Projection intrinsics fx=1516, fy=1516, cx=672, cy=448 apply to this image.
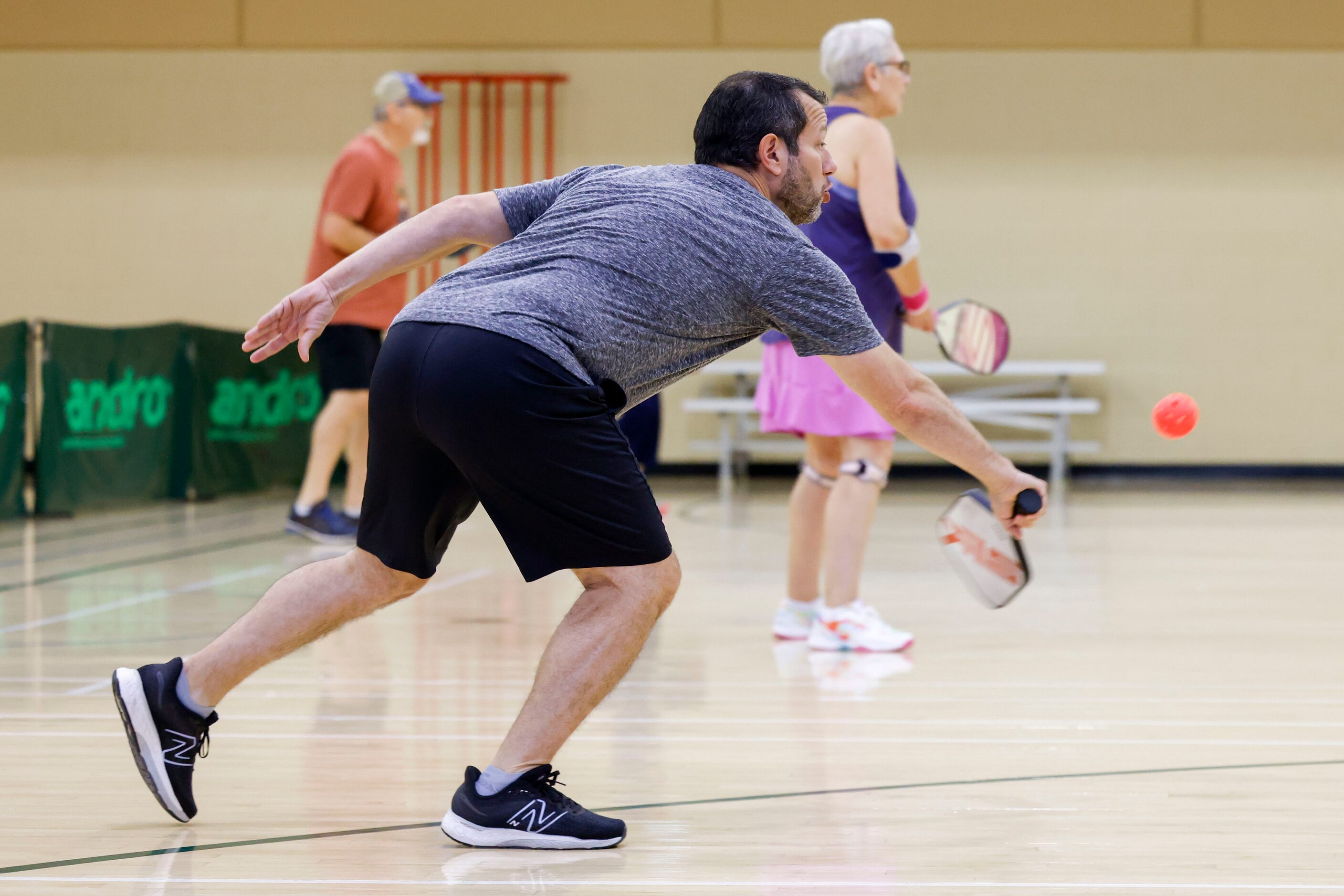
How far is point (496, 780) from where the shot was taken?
2.37 meters

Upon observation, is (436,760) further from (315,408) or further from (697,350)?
(315,408)

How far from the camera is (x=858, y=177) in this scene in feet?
13.6

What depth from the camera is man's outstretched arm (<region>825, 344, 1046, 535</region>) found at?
2381mm

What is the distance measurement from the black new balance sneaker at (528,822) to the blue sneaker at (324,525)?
441cm

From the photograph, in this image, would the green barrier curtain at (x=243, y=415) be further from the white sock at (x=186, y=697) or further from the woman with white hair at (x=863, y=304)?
the white sock at (x=186, y=697)

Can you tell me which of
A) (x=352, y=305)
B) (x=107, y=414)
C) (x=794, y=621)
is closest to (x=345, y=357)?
(x=352, y=305)

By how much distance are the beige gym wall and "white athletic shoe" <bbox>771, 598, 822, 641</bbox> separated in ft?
23.1

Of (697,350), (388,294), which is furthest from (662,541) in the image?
(388,294)

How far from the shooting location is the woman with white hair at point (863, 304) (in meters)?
4.14

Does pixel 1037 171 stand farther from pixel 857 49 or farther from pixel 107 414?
pixel 857 49

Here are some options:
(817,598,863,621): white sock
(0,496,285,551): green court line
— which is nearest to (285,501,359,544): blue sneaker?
(0,496,285,551): green court line

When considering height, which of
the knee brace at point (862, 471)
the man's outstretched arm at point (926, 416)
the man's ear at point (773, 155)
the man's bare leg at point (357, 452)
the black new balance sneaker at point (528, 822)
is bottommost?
the man's bare leg at point (357, 452)

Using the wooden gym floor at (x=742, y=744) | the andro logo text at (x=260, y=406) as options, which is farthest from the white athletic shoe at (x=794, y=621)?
the andro logo text at (x=260, y=406)

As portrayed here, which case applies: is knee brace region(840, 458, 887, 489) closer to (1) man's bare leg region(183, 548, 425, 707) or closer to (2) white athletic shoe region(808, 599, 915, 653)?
(2) white athletic shoe region(808, 599, 915, 653)
